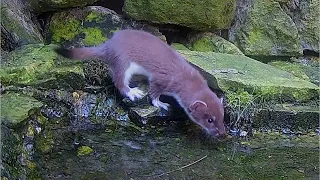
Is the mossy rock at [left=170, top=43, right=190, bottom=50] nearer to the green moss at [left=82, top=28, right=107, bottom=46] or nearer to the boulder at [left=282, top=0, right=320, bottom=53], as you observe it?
the green moss at [left=82, top=28, right=107, bottom=46]

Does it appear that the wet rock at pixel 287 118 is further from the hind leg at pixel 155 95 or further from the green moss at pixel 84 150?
the green moss at pixel 84 150

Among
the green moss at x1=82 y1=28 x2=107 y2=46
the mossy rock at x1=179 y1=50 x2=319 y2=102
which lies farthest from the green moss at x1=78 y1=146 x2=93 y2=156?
the green moss at x1=82 y1=28 x2=107 y2=46

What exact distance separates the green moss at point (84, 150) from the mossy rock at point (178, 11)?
7.51ft

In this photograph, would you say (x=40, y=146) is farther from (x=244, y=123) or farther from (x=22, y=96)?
(x=244, y=123)

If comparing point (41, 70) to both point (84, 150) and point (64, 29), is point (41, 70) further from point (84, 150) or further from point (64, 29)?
point (64, 29)

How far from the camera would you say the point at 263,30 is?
685 cm

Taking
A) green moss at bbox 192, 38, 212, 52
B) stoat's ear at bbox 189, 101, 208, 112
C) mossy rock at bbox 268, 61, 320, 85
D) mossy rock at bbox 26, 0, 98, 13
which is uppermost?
mossy rock at bbox 26, 0, 98, 13

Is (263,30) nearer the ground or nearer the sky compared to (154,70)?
nearer the ground

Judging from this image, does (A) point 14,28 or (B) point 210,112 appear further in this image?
(A) point 14,28

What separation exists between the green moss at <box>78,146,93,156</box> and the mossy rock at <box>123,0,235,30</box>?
2289mm

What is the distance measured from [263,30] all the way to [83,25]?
210cm

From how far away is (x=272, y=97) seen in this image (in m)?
4.91

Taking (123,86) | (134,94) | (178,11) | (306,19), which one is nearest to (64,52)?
(123,86)

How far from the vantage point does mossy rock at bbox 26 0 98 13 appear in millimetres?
5875
